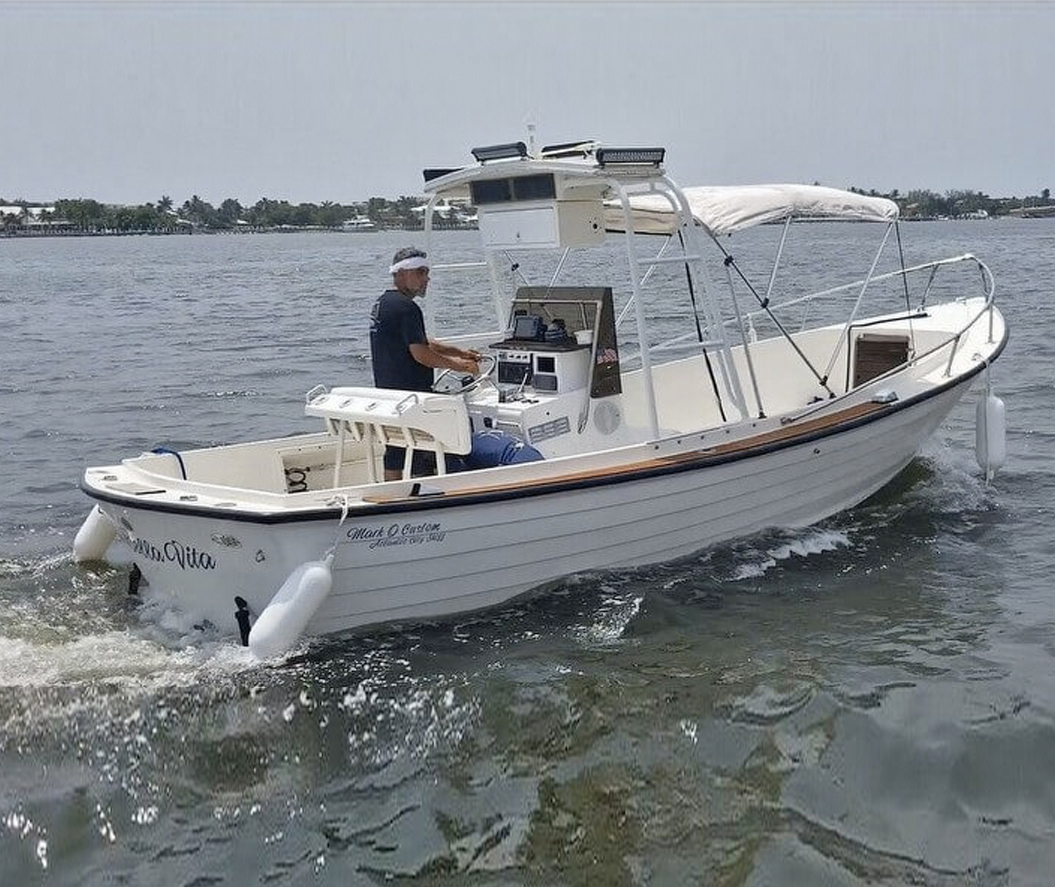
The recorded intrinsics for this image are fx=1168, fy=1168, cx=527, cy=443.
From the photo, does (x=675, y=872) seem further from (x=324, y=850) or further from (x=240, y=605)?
(x=240, y=605)

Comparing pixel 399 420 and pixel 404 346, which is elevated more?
→ pixel 404 346

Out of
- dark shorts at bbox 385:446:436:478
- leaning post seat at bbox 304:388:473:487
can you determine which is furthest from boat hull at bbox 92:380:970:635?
dark shorts at bbox 385:446:436:478

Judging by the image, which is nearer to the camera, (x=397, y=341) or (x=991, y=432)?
(x=397, y=341)

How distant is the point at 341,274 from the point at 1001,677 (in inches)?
1741

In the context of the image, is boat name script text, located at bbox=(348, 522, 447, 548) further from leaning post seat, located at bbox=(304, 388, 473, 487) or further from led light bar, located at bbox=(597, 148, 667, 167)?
led light bar, located at bbox=(597, 148, 667, 167)

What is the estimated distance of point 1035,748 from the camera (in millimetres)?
5746

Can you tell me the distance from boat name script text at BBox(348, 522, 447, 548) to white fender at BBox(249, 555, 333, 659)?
30cm

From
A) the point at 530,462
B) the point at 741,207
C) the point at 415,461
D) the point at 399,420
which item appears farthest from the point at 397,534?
the point at 741,207

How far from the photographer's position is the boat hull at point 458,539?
6.50 metres

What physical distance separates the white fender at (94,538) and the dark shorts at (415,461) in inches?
80.9

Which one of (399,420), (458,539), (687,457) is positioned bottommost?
(458,539)

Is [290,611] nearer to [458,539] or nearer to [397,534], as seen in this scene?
[397,534]

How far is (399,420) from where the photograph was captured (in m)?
6.98

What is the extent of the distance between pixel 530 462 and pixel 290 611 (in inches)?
74.7
